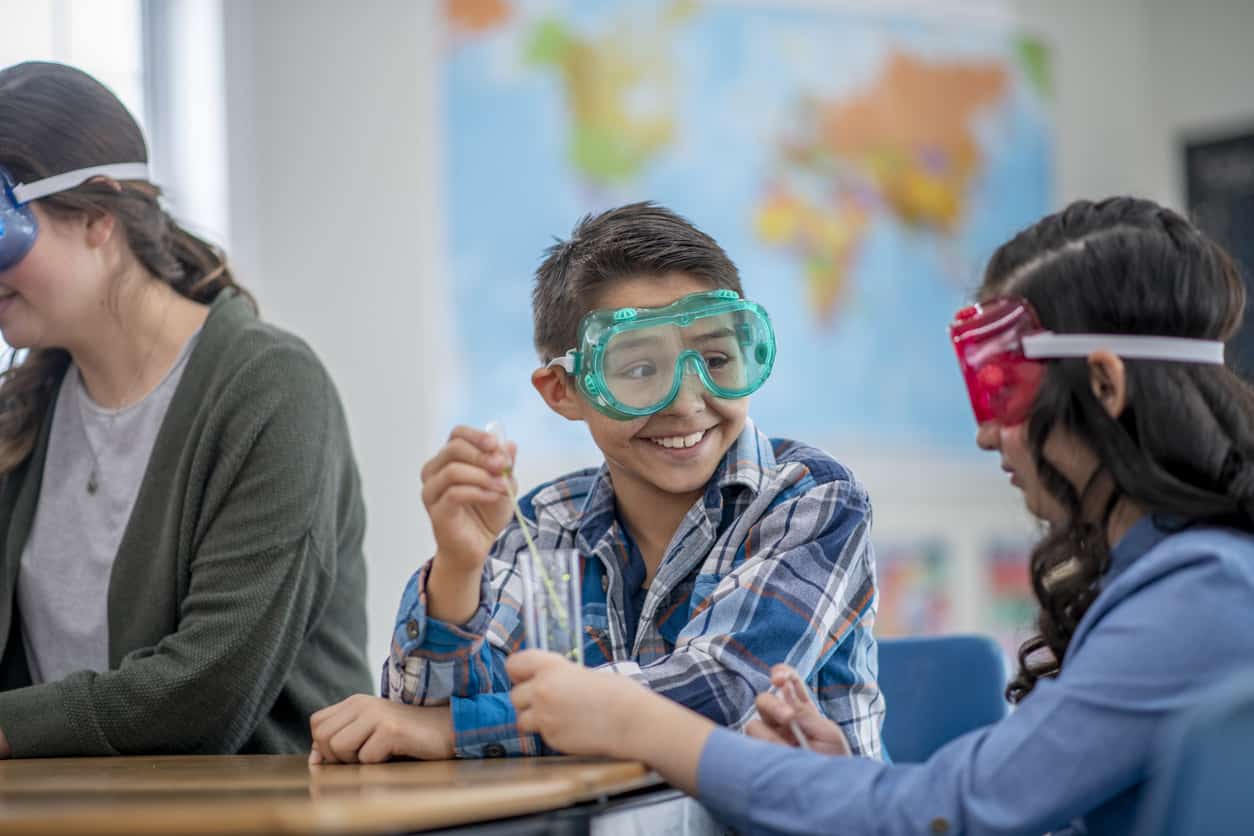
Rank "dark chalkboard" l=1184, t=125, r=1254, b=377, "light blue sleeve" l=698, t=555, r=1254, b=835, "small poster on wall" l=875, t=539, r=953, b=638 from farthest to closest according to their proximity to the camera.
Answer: "dark chalkboard" l=1184, t=125, r=1254, b=377 → "small poster on wall" l=875, t=539, r=953, b=638 → "light blue sleeve" l=698, t=555, r=1254, b=835

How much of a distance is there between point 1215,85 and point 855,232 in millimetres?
1886

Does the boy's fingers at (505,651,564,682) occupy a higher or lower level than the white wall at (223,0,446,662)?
lower

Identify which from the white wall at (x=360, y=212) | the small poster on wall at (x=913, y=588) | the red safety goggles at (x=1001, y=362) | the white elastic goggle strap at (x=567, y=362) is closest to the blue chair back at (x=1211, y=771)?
the red safety goggles at (x=1001, y=362)

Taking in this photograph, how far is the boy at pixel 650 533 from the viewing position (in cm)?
153

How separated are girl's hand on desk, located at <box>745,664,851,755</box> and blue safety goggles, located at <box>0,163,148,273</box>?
1257mm

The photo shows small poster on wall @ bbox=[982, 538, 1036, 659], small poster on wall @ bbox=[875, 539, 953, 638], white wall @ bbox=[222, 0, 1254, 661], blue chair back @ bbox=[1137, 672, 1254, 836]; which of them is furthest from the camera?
small poster on wall @ bbox=[982, 538, 1036, 659]

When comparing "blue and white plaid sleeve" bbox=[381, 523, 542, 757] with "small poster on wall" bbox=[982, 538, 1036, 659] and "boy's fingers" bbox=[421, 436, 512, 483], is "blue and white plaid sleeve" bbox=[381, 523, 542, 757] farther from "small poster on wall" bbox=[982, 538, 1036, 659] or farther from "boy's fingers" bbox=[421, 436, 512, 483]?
"small poster on wall" bbox=[982, 538, 1036, 659]

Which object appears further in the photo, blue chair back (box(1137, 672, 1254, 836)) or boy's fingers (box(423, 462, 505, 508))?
boy's fingers (box(423, 462, 505, 508))

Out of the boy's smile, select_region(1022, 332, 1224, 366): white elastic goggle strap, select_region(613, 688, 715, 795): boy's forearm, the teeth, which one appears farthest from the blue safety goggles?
select_region(1022, 332, 1224, 366): white elastic goggle strap

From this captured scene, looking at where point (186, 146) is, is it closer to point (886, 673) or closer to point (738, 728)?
point (886, 673)

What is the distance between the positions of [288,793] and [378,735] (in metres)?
0.32

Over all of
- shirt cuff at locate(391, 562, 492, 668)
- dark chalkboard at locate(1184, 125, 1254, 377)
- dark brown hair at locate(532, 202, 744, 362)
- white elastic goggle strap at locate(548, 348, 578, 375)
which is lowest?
shirt cuff at locate(391, 562, 492, 668)

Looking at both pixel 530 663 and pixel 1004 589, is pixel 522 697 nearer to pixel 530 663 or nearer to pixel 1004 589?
pixel 530 663

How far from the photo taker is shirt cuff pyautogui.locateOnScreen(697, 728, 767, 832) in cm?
127
